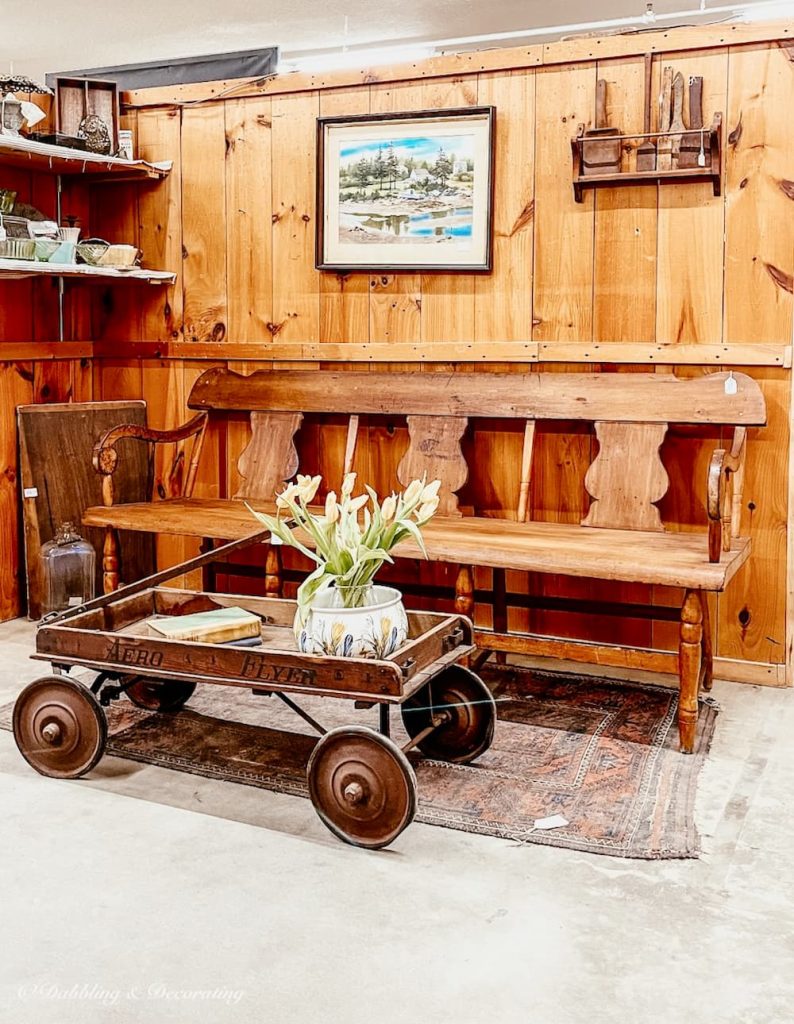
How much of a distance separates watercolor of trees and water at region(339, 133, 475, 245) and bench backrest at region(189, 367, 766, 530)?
580 mm

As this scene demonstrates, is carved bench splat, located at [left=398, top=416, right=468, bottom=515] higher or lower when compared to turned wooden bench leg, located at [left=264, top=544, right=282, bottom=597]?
higher

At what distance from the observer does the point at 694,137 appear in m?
3.93

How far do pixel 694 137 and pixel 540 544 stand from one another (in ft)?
4.97

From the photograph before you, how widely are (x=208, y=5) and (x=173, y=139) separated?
78.1 inches

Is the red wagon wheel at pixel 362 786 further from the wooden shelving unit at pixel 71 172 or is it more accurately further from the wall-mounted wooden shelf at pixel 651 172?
the wooden shelving unit at pixel 71 172

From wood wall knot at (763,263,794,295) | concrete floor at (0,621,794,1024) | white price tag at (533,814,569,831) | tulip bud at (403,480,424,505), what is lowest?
concrete floor at (0,621,794,1024)

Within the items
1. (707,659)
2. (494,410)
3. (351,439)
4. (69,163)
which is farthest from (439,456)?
(69,163)

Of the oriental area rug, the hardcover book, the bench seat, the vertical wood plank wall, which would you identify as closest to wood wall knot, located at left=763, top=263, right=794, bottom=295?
the vertical wood plank wall

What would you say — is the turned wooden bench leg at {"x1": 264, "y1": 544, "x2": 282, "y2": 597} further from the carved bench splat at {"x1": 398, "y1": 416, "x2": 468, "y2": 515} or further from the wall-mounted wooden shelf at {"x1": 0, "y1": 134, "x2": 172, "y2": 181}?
the wall-mounted wooden shelf at {"x1": 0, "y1": 134, "x2": 172, "y2": 181}

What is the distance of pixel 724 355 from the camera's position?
403 centimetres

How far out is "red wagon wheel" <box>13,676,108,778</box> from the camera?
307 cm

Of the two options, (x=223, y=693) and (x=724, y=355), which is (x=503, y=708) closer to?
(x=223, y=693)

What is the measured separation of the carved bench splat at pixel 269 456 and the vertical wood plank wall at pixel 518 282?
0.17 meters

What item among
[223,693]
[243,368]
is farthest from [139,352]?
[223,693]
